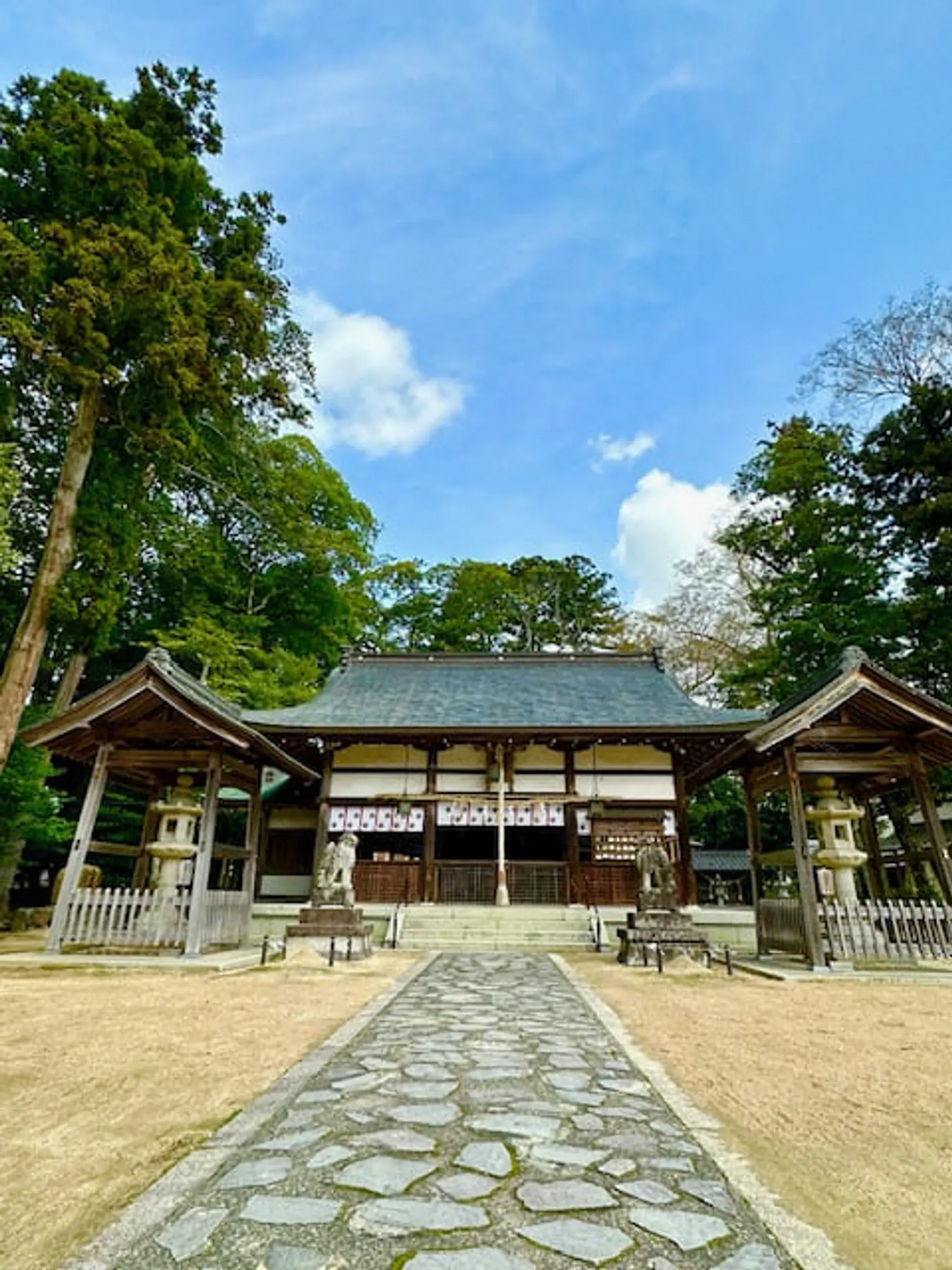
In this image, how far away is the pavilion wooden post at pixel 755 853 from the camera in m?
10.0

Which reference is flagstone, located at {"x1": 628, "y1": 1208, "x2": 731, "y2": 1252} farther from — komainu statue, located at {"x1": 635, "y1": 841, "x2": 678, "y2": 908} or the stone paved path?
komainu statue, located at {"x1": 635, "y1": 841, "x2": 678, "y2": 908}

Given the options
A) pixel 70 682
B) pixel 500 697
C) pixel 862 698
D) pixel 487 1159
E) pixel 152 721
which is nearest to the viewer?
pixel 487 1159

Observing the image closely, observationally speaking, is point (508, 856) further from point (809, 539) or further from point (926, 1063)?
point (926, 1063)

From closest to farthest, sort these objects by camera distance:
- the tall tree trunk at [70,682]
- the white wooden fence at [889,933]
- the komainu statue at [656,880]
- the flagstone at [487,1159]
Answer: the flagstone at [487,1159] < the white wooden fence at [889,933] < the komainu statue at [656,880] < the tall tree trunk at [70,682]

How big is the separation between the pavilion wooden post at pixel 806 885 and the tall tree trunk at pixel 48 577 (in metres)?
12.5

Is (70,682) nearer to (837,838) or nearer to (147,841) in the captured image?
(147,841)

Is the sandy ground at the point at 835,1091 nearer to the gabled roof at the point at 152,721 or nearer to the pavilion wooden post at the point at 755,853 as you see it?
the pavilion wooden post at the point at 755,853

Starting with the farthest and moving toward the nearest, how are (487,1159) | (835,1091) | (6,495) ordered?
(6,495) < (835,1091) < (487,1159)

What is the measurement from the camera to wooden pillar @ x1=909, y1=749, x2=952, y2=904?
853 cm

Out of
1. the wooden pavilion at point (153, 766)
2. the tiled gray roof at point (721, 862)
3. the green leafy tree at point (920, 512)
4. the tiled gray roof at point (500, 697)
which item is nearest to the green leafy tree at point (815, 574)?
the green leafy tree at point (920, 512)

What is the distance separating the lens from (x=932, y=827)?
8695mm

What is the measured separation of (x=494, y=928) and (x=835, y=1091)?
898 centimetres

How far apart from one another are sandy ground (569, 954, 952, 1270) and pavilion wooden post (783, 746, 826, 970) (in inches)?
42.3

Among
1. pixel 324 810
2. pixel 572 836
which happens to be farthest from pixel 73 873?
pixel 572 836
